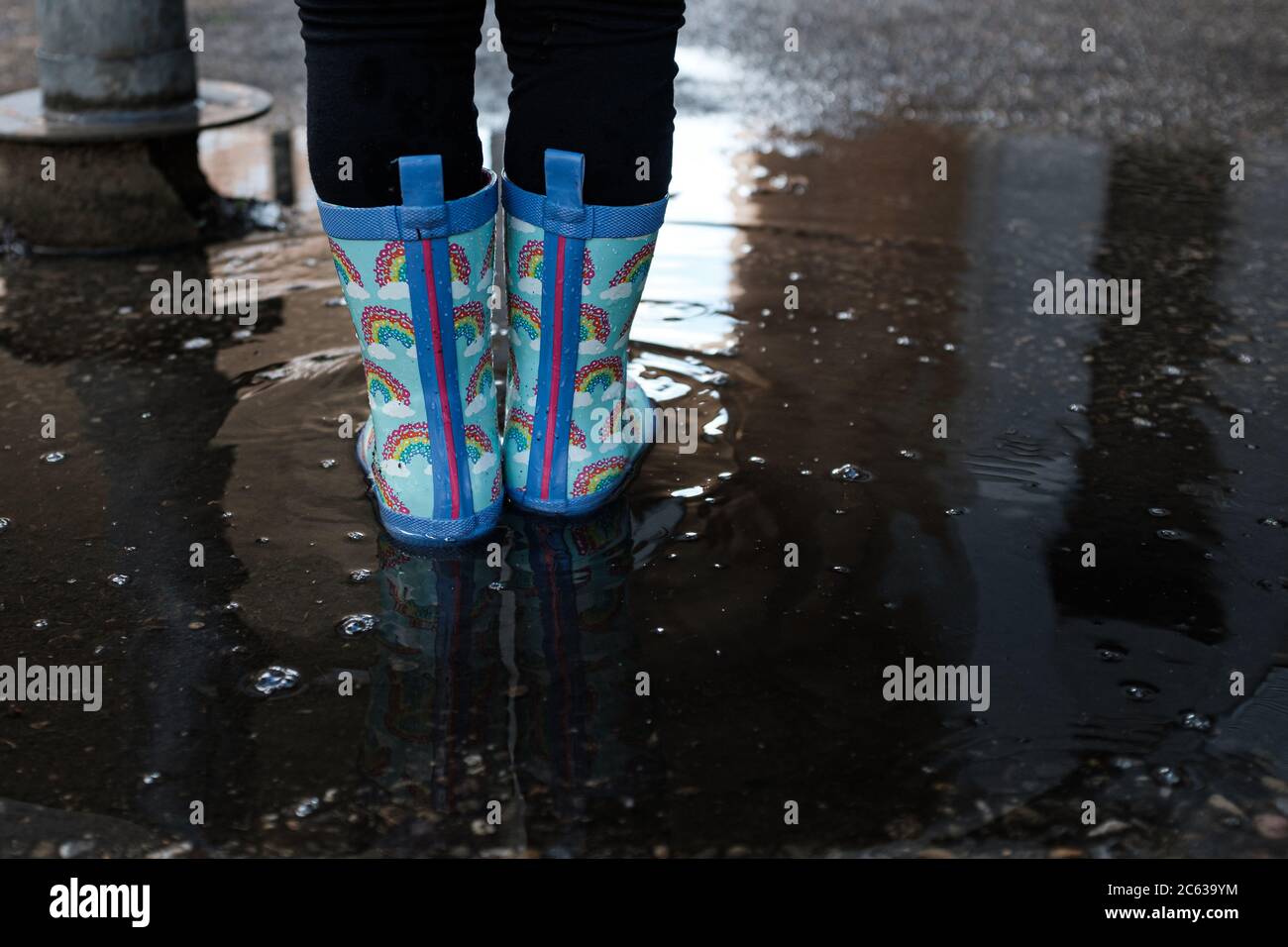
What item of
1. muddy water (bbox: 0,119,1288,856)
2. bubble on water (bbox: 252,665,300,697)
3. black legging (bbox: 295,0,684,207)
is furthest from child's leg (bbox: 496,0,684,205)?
bubble on water (bbox: 252,665,300,697)

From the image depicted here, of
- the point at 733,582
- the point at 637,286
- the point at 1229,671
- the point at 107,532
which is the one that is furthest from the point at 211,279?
the point at 1229,671

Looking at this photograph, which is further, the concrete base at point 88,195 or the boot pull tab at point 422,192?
the concrete base at point 88,195

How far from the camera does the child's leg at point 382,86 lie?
127 centimetres

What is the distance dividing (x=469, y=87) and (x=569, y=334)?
27cm

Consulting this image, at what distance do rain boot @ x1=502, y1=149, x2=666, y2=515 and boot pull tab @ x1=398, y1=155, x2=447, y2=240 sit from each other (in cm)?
11

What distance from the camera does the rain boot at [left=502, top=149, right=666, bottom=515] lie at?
4.48 ft

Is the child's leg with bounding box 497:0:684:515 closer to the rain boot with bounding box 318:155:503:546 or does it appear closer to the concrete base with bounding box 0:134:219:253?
the rain boot with bounding box 318:155:503:546

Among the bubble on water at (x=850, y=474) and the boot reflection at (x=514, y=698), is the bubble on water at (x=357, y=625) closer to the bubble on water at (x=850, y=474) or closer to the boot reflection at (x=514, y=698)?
the boot reflection at (x=514, y=698)

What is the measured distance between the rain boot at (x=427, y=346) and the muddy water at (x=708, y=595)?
0.06 m

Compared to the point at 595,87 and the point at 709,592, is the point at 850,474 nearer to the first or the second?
the point at 709,592

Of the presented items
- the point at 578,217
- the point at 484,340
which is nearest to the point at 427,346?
the point at 484,340

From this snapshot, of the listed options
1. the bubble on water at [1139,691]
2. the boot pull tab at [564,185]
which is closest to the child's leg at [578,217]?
the boot pull tab at [564,185]
